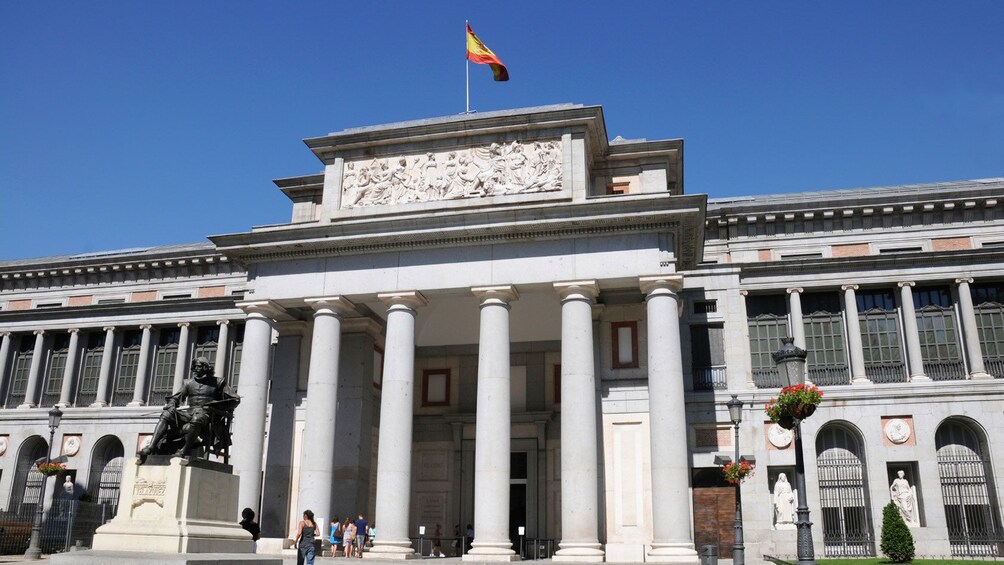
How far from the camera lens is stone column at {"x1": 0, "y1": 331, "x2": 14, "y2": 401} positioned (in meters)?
47.3

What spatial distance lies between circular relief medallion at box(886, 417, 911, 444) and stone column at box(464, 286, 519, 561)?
17.2 m

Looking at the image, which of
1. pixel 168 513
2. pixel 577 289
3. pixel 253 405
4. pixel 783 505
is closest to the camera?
pixel 168 513

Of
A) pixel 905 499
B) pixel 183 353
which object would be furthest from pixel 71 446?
pixel 905 499

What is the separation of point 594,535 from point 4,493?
118ft

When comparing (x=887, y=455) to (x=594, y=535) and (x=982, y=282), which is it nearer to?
(x=982, y=282)

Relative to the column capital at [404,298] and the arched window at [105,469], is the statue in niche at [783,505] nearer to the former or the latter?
the column capital at [404,298]

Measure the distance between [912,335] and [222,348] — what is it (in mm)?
33503

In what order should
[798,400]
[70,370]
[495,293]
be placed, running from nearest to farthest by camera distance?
1. [798,400]
2. [495,293]
3. [70,370]

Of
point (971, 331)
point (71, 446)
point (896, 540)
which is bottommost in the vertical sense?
point (896, 540)

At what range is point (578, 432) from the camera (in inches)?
1030

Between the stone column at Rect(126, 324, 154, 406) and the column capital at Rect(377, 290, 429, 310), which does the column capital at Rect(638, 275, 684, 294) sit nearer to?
the column capital at Rect(377, 290, 429, 310)

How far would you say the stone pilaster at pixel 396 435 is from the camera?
87.5ft

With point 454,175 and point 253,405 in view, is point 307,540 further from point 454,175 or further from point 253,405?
point 454,175

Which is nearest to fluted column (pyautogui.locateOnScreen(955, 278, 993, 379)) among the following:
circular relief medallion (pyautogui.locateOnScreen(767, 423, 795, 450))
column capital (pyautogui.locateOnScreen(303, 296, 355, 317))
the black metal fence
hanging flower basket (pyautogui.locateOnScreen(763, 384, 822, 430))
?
circular relief medallion (pyautogui.locateOnScreen(767, 423, 795, 450))
